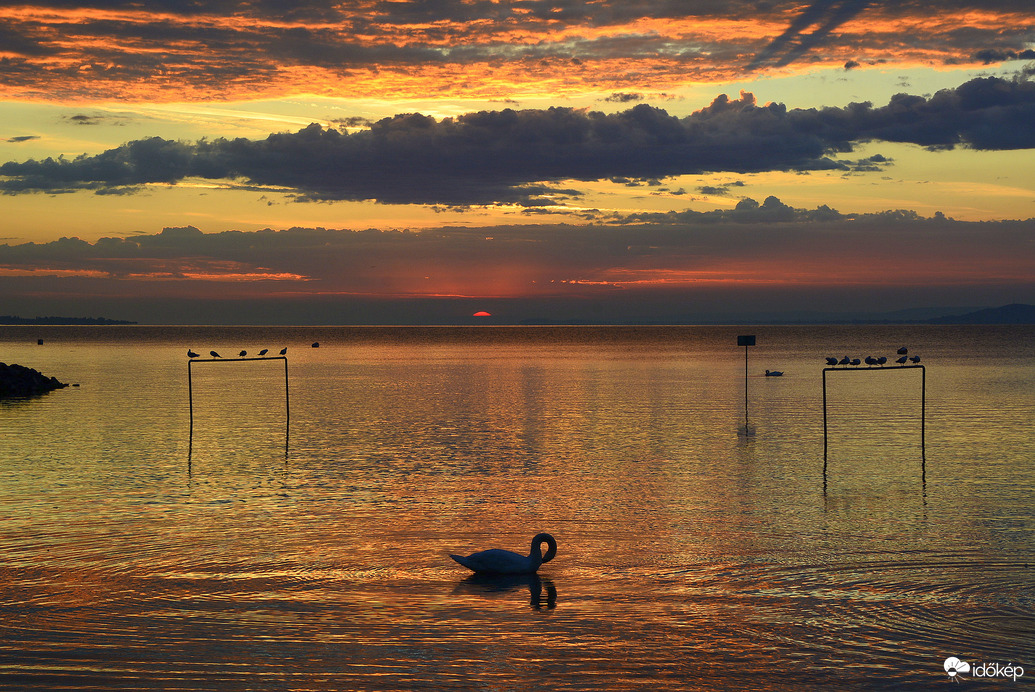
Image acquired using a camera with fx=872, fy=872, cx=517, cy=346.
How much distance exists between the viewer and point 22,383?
59.9m

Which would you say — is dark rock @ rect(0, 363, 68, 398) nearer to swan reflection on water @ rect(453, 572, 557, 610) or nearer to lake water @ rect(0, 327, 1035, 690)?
lake water @ rect(0, 327, 1035, 690)

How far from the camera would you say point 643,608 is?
43.0 ft

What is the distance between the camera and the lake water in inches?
432

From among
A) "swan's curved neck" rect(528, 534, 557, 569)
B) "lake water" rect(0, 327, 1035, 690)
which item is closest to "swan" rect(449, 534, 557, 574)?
"swan's curved neck" rect(528, 534, 557, 569)

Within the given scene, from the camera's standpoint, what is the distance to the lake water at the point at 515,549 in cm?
1098

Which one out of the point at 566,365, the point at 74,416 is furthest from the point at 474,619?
the point at 566,365

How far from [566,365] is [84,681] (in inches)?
3501

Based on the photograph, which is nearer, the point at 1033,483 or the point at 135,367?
the point at 1033,483

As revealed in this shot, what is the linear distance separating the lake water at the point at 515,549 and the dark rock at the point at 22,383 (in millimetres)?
24478

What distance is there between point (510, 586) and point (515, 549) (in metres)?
2.47

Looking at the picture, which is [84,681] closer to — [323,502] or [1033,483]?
[323,502]

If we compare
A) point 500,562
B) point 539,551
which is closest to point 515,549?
point 539,551

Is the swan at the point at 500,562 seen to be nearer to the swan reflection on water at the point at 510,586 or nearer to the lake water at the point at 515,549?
the swan reflection on water at the point at 510,586

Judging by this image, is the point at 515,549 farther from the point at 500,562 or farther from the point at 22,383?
the point at 22,383
